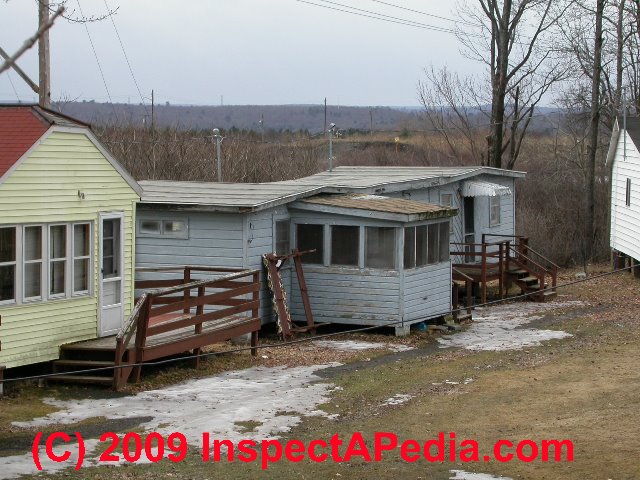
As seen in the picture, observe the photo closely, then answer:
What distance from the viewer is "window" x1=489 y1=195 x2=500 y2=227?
31.9 meters

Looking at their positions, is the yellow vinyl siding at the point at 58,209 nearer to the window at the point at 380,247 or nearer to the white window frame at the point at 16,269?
the white window frame at the point at 16,269

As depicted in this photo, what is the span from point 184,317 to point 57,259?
280 cm

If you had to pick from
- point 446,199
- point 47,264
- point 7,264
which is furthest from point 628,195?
point 7,264

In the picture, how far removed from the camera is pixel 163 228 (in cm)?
2202

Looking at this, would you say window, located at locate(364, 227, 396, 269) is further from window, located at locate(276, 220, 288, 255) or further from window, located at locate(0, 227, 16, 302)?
window, located at locate(0, 227, 16, 302)

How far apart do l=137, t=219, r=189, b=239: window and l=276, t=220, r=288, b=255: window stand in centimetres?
196

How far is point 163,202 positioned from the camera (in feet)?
70.9

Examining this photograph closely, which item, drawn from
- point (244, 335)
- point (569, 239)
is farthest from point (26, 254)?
point (569, 239)

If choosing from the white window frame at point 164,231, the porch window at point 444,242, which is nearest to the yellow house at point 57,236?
the white window frame at point 164,231

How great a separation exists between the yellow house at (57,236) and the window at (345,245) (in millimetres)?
5805

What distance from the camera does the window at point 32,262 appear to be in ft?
51.9

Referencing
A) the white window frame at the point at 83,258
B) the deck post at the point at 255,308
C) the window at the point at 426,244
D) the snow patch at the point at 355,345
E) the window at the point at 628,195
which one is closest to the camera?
the white window frame at the point at 83,258

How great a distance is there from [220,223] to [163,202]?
128cm

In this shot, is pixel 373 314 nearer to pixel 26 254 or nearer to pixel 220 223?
pixel 220 223
